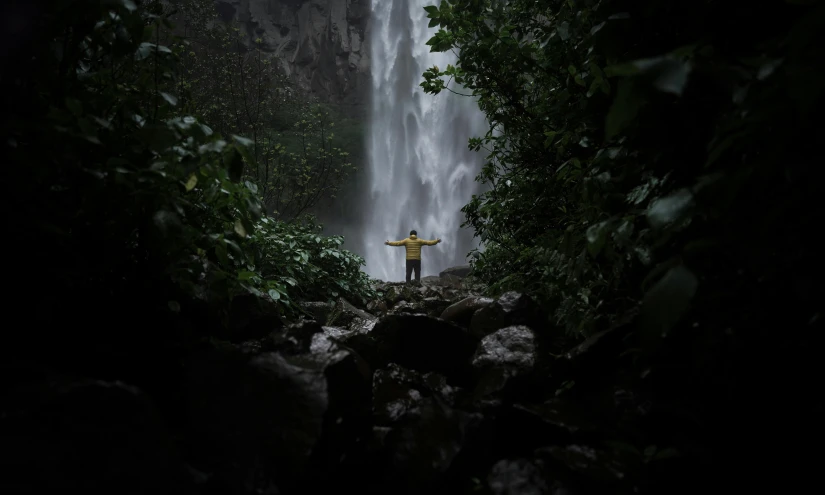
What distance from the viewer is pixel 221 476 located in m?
1.33

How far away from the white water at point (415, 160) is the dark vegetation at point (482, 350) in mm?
21832

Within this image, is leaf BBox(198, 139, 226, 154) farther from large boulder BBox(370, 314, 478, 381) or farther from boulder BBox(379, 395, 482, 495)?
large boulder BBox(370, 314, 478, 381)

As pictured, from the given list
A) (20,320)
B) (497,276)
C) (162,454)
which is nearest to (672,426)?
(162,454)

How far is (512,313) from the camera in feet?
9.25

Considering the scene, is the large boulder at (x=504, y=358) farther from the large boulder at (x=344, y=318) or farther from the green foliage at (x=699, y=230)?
the large boulder at (x=344, y=318)

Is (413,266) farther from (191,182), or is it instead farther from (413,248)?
(191,182)

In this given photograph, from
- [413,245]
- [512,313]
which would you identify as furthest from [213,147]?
[413,245]

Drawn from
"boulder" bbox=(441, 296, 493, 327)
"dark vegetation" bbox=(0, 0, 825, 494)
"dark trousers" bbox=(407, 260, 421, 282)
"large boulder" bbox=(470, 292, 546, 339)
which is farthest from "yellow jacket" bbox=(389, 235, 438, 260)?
"dark vegetation" bbox=(0, 0, 825, 494)

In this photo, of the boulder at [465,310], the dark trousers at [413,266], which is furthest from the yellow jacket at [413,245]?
the boulder at [465,310]

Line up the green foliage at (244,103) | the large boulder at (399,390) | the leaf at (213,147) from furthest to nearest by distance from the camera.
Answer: the green foliage at (244,103), the large boulder at (399,390), the leaf at (213,147)

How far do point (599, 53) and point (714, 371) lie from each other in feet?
4.88

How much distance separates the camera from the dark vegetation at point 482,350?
105cm

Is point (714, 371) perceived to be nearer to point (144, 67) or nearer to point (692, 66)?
point (692, 66)

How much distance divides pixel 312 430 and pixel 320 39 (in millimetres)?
33239
